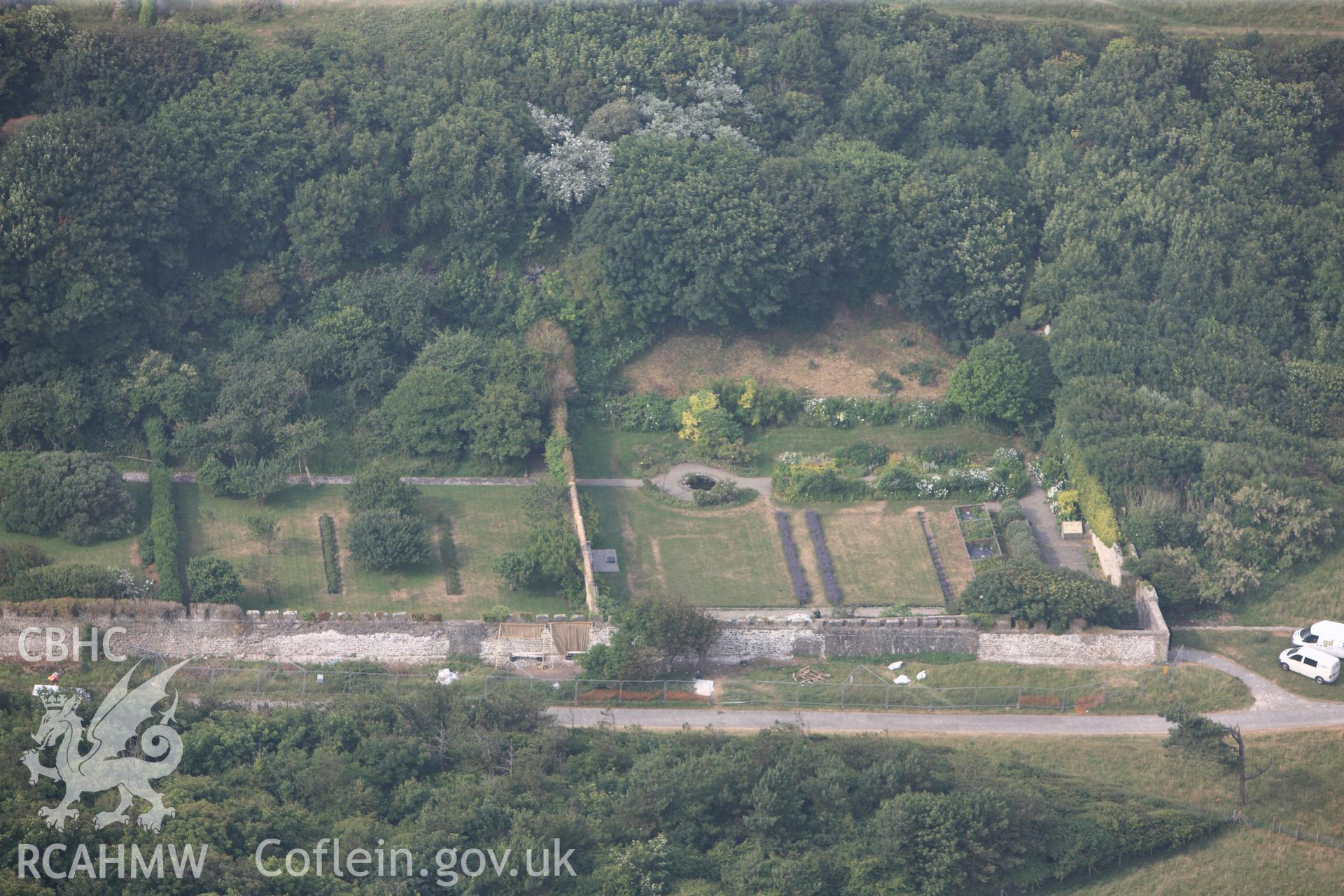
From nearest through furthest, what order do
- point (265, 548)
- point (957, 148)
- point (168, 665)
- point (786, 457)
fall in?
point (168, 665) → point (265, 548) → point (786, 457) → point (957, 148)

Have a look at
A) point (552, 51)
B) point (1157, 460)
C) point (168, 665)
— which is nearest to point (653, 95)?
point (552, 51)

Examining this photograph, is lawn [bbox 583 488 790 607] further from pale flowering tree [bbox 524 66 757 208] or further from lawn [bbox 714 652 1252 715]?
pale flowering tree [bbox 524 66 757 208]

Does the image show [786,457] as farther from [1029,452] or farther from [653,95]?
[653,95]

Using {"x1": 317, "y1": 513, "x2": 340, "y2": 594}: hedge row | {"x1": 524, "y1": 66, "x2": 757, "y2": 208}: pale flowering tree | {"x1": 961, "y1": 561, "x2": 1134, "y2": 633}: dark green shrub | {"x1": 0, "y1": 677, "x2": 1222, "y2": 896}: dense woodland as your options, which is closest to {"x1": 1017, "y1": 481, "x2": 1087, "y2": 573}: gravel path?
{"x1": 961, "y1": 561, "x2": 1134, "y2": 633}: dark green shrub

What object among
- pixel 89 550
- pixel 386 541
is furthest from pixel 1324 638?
pixel 89 550

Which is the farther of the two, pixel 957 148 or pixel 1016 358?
pixel 957 148

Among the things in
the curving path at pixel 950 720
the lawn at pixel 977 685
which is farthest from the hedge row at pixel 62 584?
the lawn at pixel 977 685
